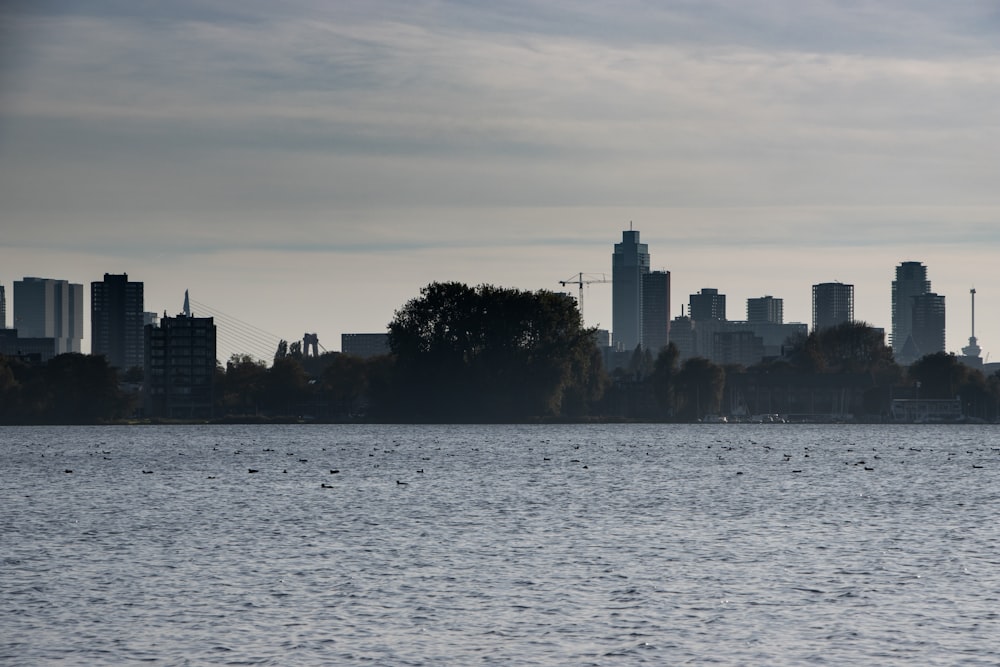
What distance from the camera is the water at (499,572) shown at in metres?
37.8

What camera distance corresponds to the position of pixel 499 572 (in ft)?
167

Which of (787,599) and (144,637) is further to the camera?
(787,599)

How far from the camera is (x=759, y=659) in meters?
36.1

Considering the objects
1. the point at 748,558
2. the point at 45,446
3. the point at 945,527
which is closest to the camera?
the point at 748,558

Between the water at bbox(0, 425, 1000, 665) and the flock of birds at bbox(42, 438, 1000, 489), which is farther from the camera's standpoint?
the flock of birds at bbox(42, 438, 1000, 489)

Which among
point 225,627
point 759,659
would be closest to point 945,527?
point 759,659

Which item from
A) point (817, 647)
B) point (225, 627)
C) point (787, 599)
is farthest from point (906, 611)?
point (225, 627)

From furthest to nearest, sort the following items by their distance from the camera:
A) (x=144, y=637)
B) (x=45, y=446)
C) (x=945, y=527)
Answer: (x=45, y=446)
(x=945, y=527)
(x=144, y=637)

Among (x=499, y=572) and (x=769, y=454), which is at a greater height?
(x=499, y=572)

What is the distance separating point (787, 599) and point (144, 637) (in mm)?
18941

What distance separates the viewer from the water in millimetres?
37812

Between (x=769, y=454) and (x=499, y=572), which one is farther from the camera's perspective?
(x=769, y=454)

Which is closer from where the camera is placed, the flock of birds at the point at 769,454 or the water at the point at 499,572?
the water at the point at 499,572

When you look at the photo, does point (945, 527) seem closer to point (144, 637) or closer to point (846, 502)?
point (846, 502)
